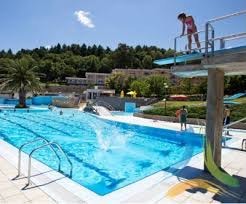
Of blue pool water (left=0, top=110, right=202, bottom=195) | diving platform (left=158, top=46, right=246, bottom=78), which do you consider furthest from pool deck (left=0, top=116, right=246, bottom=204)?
diving platform (left=158, top=46, right=246, bottom=78)

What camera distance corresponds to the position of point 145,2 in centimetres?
1667

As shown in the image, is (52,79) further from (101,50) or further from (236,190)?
(236,190)

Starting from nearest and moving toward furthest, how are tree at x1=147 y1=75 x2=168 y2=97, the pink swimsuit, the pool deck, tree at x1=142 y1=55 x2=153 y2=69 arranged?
the pool deck < the pink swimsuit < tree at x1=147 y1=75 x2=168 y2=97 < tree at x1=142 y1=55 x2=153 y2=69

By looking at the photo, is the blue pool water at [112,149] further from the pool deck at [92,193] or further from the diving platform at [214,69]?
the diving platform at [214,69]

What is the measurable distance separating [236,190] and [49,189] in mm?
4353

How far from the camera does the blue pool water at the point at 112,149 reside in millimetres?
9039

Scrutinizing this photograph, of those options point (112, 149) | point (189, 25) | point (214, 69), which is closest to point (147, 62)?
point (112, 149)

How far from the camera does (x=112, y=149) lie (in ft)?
43.7

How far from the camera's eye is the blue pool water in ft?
29.7

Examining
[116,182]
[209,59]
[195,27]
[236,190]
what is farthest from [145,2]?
[236,190]

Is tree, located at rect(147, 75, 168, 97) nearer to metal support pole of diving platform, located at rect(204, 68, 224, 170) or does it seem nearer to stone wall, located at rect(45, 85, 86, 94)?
stone wall, located at rect(45, 85, 86, 94)

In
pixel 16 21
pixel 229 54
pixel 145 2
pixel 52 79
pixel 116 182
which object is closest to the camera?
pixel 229 54


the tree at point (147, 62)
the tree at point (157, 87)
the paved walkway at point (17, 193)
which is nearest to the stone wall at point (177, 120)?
the paved walkway at point (17, 193)

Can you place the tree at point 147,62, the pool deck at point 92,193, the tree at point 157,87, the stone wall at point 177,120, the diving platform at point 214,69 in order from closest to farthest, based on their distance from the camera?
the pool deck at point 92,193, the diving platform at point 214,69, the stone wall at point 177,120, the tree at point 157,87, the tree at point 147,62
